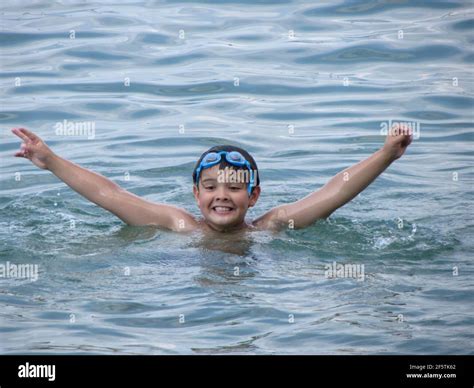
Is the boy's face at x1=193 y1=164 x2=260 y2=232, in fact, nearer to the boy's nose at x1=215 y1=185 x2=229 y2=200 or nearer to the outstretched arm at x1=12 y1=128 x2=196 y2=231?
the boy's nose at x1=215 y1=185 x2=229 y2=200

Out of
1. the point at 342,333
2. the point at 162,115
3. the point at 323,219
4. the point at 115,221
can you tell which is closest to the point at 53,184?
the point at 115,221

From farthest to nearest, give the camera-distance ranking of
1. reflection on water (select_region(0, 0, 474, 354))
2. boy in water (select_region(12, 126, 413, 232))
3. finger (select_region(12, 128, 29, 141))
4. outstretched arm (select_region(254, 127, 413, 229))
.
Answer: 1. boy in water (select_region(12, 126, 413, 232))
2. outstretched arm (select_region(254, 127, 413, 229))
3. finger (select_region(12, 128, 29, 141))
4. reflection on water (select_region(0, 0, 474, 354))

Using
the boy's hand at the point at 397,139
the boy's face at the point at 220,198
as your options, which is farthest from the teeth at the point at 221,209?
the boy's hand at the point at 397,139

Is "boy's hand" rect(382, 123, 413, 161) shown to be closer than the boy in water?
Yes

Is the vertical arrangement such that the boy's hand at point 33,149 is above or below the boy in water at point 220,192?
above

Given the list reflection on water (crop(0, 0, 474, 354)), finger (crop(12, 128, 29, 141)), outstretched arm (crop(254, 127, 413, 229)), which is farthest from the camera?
outstretched arm (crop(254, 127, 413, 229))

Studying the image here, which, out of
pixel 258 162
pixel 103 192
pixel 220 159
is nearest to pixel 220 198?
pixel 220 159

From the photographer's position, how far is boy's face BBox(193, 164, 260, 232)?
29.7ft

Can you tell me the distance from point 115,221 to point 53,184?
1.76 meters

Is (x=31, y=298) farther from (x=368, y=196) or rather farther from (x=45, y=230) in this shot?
(x=368, y=196)

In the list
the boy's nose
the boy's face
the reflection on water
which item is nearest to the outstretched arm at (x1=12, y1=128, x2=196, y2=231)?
the reflection on water

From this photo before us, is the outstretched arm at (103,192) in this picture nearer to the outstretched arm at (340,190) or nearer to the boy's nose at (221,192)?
the boy's nose at (221,192)

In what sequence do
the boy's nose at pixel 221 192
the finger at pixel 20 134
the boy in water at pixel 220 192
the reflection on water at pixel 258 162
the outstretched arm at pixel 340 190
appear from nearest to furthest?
1. the reflection on water at pixel 258 162
2. the finger at pixel 20 134
3. the outstretched arm at pixel 340 190
4. the boy in water at pixel 220 192
5. the boy's nose at pixel 221 192

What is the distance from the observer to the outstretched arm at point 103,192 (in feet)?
28.5
